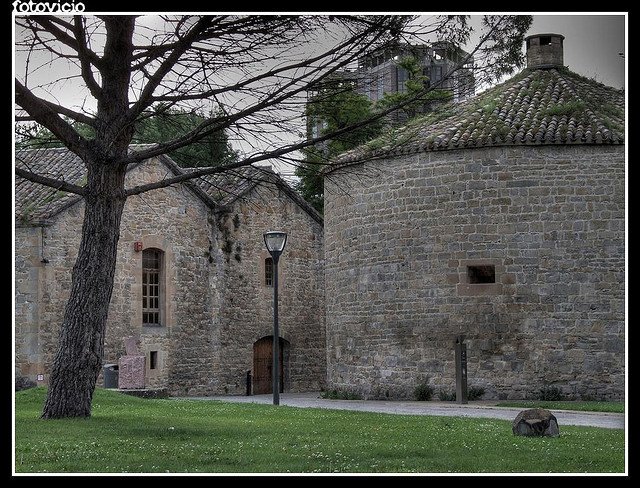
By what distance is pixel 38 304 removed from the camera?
27.4 meters

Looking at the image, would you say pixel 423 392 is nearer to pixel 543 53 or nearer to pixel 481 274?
pixel 481 274

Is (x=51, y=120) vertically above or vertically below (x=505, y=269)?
above

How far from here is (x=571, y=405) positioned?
72.4ft

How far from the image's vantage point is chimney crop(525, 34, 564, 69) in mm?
27547

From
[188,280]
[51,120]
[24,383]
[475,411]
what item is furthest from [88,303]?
→ [188,280]

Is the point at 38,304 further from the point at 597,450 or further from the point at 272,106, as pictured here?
the point at 597,450

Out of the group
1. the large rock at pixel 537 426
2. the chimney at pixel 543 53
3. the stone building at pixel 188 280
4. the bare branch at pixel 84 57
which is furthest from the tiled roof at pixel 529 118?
the large rock at pixel 537 426

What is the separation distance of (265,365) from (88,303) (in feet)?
61.1

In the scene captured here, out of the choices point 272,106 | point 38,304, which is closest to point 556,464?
point 272,106

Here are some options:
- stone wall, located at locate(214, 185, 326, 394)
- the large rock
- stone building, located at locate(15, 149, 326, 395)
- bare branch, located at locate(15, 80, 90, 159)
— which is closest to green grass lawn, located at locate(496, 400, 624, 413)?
the large rock

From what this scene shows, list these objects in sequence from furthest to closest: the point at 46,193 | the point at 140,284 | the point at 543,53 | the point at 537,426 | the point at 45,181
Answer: the point at 140,284 → the point at 46,193 → the point at 543,53 → the point at 45,181 → the point at 537,426

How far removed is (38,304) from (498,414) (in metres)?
12.3

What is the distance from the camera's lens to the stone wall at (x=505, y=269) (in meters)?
24.1

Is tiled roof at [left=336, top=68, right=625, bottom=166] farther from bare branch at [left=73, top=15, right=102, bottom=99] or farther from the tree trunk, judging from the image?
the tree trunk
